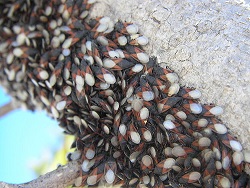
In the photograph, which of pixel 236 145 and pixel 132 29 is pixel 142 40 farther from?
pixel 236 145

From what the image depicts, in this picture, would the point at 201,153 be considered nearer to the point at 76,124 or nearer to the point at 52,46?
the point at 76,124

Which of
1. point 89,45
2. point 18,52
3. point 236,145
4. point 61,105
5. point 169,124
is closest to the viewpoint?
point 236,145

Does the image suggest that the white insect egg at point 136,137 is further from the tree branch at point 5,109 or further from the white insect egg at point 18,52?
the tree branch at point 5,109

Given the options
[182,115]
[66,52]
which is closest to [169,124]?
[182,115]

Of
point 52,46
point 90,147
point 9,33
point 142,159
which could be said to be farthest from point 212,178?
point 9,33

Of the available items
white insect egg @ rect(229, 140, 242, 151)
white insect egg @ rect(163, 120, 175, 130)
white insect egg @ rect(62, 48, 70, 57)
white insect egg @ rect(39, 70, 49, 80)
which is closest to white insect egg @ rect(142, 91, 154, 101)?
white insect egg @ rect(163, 120, 175, 130)

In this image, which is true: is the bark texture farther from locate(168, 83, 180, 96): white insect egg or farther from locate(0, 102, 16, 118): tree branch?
locate(0, 102, 16, 118): tree branch

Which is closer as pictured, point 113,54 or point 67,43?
point 113,54

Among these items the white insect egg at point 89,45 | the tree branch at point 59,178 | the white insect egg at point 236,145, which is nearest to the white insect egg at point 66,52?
the white insect egg at point 89,45
